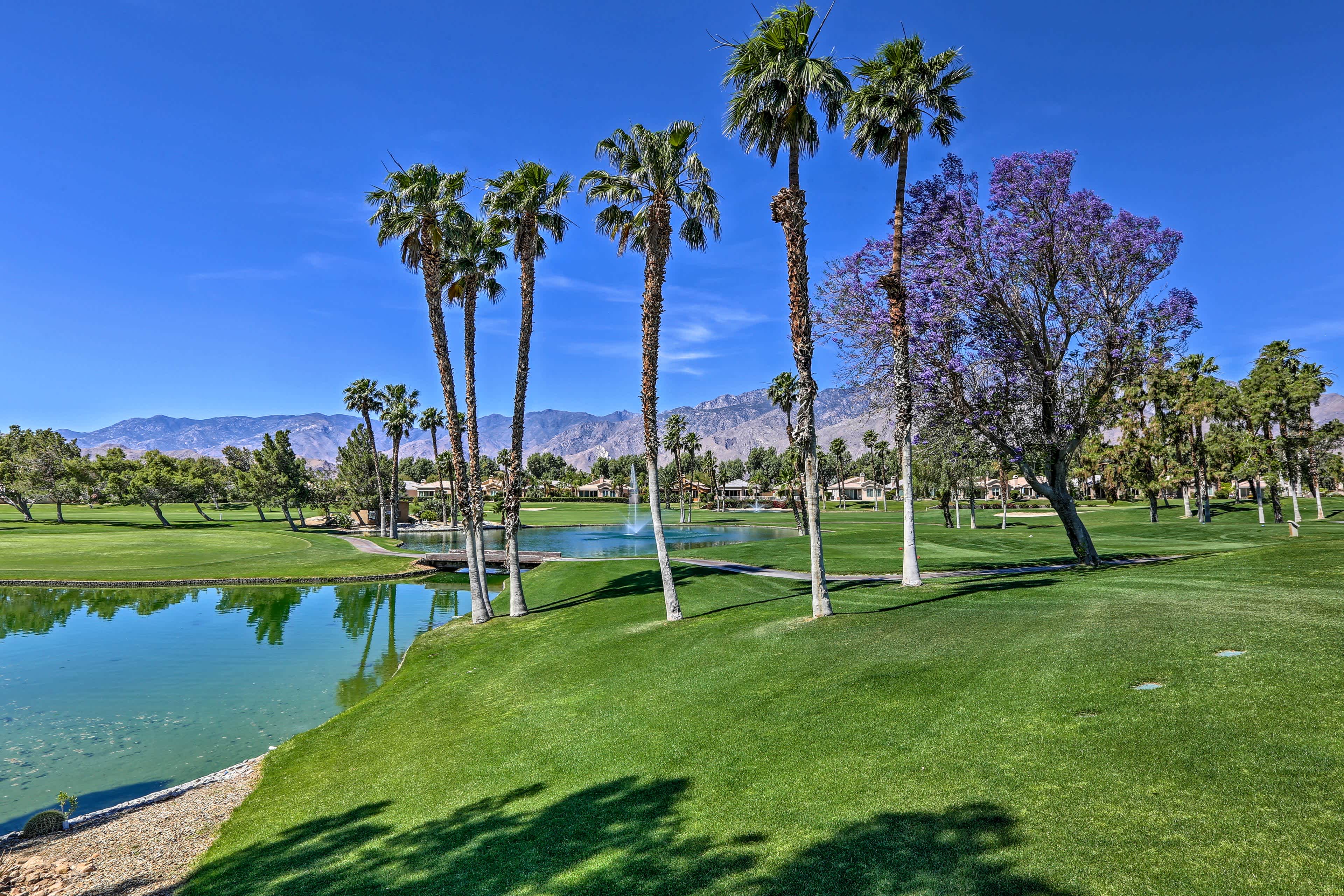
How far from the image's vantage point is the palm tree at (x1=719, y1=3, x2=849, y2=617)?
15.7 meters

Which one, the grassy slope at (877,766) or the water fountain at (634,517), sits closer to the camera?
the grassy slope at (877,766)

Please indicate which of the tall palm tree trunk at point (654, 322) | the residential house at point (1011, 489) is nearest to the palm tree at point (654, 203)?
the tall palm tree trunk at point (654, 322)

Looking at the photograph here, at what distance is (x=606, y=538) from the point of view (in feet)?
228

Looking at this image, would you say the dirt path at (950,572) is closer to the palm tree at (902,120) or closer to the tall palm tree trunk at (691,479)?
the palm tree at (902,120)

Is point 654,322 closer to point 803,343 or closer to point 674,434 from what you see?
point 803,343

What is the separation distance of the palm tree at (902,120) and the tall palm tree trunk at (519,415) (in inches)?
495

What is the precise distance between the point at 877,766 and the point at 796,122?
15323 mm

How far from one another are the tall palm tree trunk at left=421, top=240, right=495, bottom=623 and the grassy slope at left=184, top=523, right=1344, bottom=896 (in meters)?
8.97

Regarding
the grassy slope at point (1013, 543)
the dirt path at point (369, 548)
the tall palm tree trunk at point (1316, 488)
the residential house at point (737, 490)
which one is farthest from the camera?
the residential house at point (737, 490)

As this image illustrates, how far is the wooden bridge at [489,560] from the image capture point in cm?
4572

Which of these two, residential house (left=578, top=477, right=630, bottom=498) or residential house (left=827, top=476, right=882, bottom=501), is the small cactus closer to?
residential house (left=578, top=477, right=630, bottom=498)

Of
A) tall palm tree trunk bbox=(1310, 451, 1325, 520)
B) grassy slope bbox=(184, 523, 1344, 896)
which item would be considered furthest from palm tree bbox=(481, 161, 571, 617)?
tall palm tree trunk bbox=(1310, 451, 1325, 520)

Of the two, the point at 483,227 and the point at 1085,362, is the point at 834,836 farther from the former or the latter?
the point at 483,227

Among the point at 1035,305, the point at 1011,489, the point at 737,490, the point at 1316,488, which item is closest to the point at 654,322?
the point at 1035,305
